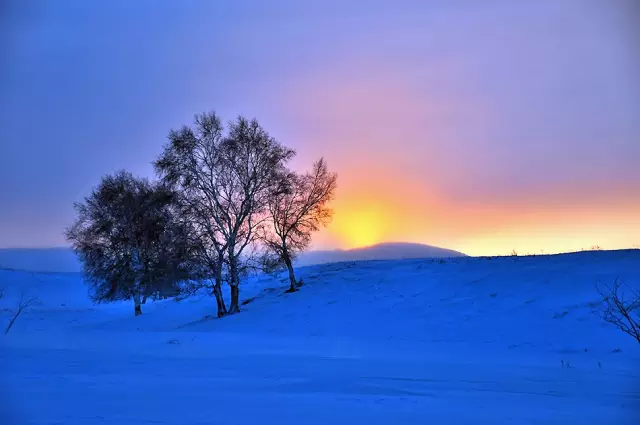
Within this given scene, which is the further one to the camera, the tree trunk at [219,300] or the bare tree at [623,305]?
the tree trunk at [219,300]

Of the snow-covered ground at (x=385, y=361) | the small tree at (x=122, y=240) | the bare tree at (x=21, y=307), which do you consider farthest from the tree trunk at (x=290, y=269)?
the bare tree at (x=21, y=307)

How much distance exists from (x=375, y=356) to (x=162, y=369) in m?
5.60

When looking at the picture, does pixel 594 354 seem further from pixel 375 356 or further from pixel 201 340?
pixel 201 340

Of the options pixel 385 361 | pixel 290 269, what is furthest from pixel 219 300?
pixel 385 361

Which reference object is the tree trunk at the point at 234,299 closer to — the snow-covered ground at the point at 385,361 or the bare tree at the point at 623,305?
the snow-covered ground at the point at 385,361

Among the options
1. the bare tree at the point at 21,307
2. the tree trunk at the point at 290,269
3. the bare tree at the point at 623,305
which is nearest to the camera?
the bare tree at the point at 623,305

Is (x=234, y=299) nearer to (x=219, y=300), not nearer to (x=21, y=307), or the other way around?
(x=219, y=300)

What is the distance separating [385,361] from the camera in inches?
513

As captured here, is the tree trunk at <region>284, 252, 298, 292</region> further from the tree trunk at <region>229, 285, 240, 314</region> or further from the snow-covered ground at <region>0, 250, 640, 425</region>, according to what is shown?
the tree trunk at <region>229, 285, 240, 314</region>

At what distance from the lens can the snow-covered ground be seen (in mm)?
7609

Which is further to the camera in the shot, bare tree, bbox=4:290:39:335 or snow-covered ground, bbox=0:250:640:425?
bare tree, bbox=4:290:39:335

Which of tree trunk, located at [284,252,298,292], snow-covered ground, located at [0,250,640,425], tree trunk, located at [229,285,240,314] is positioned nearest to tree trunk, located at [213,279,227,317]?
tree trunk, located at [229,285,240,314]

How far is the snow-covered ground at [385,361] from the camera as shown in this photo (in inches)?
300

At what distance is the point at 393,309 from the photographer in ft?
83.6
